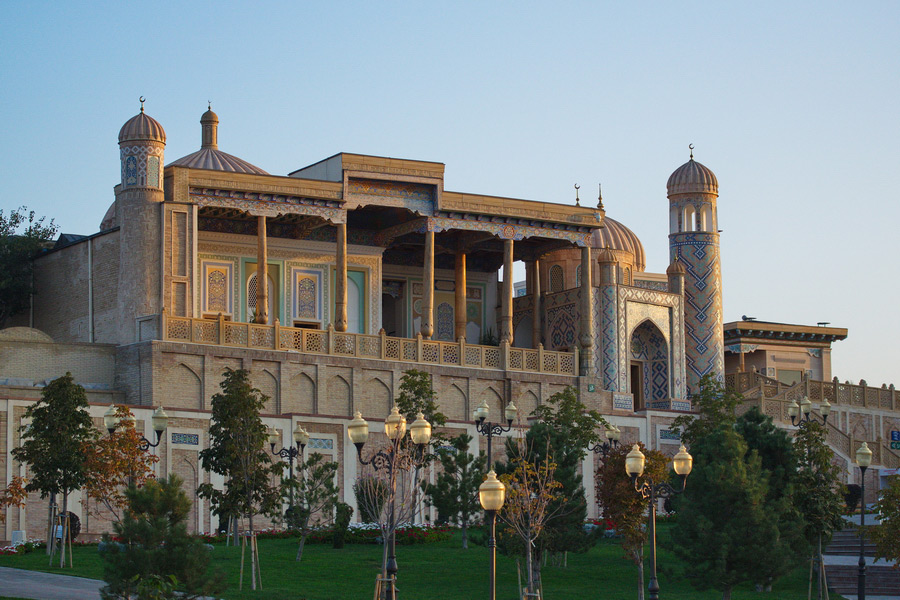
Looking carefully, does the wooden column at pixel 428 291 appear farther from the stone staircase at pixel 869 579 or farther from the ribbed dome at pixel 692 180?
the stone staircase at pixel 869 579

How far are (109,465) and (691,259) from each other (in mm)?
27015

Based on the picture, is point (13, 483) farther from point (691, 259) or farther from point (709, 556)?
point (691, 259)

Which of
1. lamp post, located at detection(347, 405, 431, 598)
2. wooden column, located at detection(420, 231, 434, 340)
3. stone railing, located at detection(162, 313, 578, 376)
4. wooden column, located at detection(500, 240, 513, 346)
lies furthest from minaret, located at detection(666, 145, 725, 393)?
lamp post, located at detection(347, 405, 431, 598)

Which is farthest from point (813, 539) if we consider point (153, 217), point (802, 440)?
point (153, 217)

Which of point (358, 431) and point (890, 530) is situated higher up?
point (358, 431)

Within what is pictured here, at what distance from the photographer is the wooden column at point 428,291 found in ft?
154

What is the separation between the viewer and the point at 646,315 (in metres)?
51.2

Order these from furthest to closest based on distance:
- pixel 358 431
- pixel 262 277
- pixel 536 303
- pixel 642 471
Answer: pixel 536 303 → pixel 262 277 → pixel 642 471 → pixel 358 431

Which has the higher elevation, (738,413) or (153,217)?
(153,217)

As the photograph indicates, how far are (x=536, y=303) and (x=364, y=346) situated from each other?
8405mm

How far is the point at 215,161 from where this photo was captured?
50.3m

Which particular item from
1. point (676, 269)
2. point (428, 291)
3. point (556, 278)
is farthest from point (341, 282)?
point (676, 269)

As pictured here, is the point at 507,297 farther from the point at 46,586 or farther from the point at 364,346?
the point at 46,586

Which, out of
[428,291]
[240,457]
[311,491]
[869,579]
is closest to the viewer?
[240,457]
